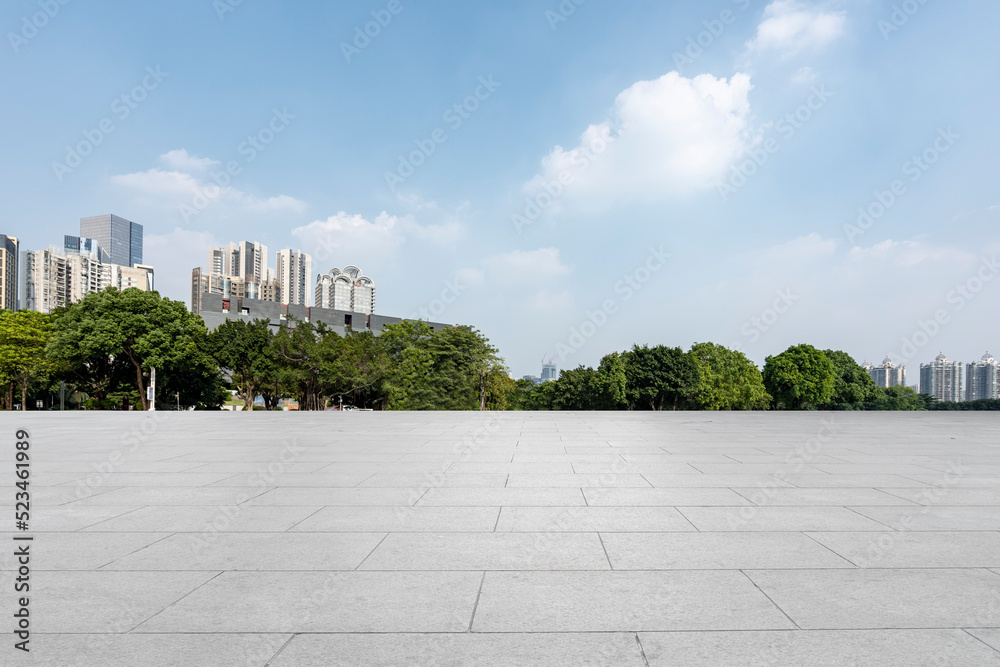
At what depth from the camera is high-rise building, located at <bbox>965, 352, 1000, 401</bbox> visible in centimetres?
10931

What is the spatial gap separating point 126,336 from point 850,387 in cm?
7253

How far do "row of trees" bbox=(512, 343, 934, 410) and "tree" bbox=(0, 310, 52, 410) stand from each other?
138ft

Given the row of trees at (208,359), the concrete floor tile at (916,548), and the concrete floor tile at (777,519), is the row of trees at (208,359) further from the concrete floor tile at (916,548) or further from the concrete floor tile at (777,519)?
the concrete floor tile at (916,548)

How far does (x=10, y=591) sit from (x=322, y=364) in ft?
129

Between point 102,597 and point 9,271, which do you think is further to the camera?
point 9,271

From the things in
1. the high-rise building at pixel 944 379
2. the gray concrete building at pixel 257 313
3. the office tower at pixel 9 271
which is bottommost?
the high-rise building at pixel 944 379

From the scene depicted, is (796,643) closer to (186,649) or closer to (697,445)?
(186,649)

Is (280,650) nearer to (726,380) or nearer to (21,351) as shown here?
(21,351)

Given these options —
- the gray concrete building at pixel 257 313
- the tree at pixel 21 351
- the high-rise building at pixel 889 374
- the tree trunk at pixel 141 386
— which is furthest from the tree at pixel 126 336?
the high-rise building at pixel 889 374

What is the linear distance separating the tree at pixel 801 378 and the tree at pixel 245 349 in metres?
53.3

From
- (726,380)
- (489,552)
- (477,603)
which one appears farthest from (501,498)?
(726,380)

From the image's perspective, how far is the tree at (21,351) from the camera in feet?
140

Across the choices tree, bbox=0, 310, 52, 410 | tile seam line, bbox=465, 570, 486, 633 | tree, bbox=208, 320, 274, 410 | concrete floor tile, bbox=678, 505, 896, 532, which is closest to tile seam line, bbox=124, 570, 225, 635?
tile seam line, bbox=465, 570, 486, 633

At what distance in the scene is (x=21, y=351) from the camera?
141ft
